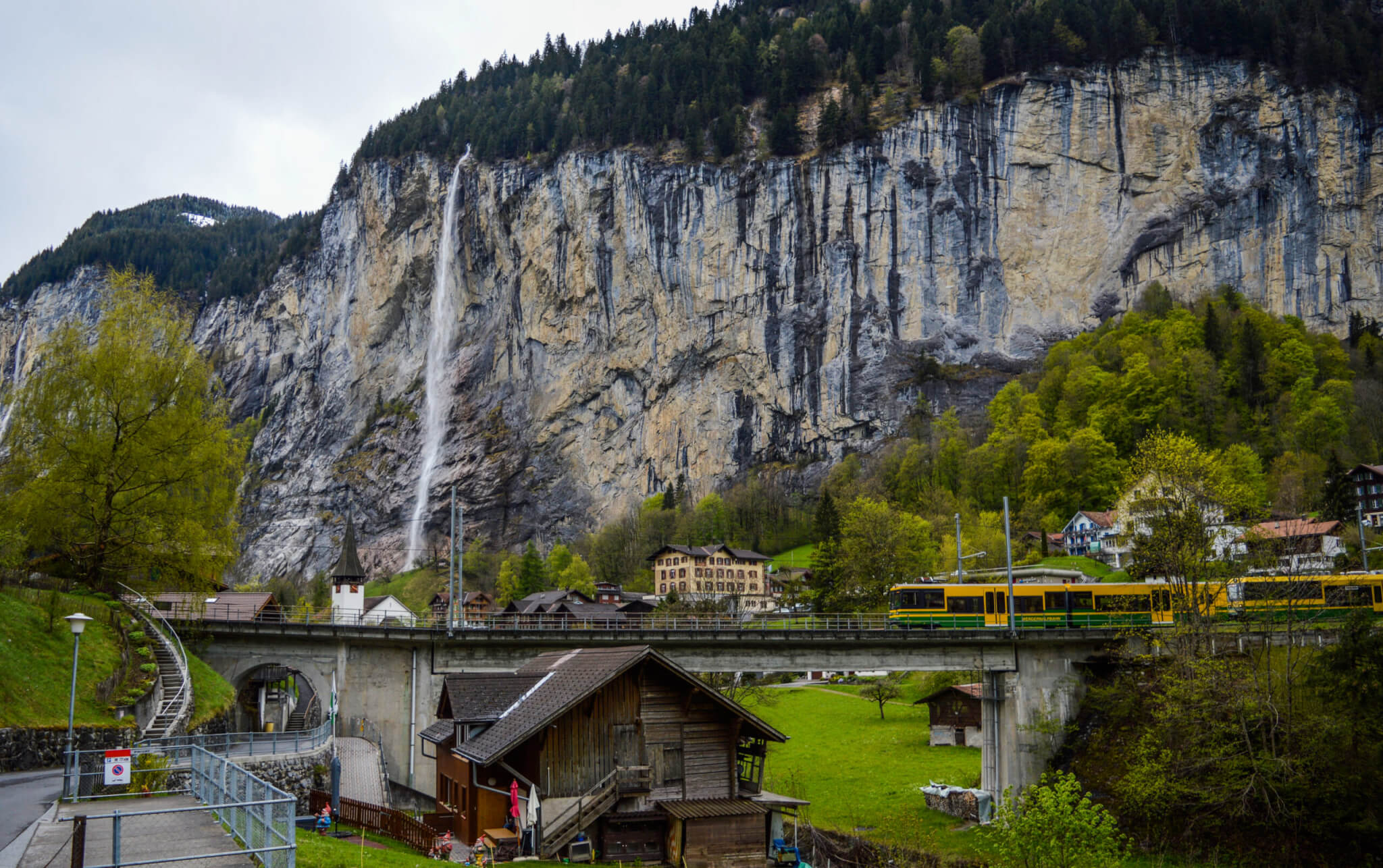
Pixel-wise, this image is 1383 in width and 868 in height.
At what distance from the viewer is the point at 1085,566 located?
7644 centimetres

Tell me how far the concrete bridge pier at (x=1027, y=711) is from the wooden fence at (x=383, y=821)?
26660mm

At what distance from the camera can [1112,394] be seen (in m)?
102

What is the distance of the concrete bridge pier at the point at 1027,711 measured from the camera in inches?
1705

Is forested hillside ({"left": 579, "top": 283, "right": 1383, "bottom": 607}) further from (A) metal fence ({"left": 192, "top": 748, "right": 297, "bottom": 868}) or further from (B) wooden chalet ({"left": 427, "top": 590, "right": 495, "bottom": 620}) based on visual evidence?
(A) metal fence ({"left": 192, "top": 748, "right": 297, "bottom": 868})

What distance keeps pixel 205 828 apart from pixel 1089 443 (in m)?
89.6

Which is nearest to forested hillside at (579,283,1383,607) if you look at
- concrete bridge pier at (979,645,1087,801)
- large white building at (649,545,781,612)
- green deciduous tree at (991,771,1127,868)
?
large white building at (649,545,781,612)

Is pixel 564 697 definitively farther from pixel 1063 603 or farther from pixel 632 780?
pixel 1063 603

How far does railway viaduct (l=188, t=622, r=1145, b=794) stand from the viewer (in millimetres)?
41875

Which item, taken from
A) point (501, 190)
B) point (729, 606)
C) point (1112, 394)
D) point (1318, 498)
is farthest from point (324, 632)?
point (501, 190)

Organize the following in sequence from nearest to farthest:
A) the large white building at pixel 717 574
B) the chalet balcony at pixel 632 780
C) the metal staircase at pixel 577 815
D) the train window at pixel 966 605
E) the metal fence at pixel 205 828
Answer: the metal fence at pixel 205 828 → the metal staircase at pixel 577 815 → the chalet balcony at pixel 632 780 → the train window at pixel 966 605 → the large white building at pixel 717 574

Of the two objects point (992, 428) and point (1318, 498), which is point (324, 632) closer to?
point (1318, 498)

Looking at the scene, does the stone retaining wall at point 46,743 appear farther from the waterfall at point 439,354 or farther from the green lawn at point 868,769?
the waterfall at point 439,354

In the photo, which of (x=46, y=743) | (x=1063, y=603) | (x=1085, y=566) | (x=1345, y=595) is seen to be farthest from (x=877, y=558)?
(x=46, y=743)

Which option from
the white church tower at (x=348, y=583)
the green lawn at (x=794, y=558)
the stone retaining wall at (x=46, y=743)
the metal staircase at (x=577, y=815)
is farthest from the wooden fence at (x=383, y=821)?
the green lawn at (x=794, y=558)
